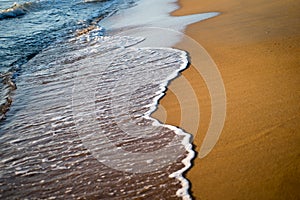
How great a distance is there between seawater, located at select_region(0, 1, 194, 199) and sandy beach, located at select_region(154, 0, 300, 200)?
0.26 m

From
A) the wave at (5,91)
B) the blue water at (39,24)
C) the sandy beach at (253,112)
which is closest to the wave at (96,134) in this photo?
the wave at (5,91)

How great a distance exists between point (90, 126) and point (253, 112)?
191 centimetres

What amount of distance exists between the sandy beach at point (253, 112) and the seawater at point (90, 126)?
257 millimetres

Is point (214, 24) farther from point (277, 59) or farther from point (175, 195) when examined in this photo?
point (175, 195)

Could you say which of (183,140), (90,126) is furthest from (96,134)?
(183,140)

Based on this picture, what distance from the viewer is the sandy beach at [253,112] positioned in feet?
8.61

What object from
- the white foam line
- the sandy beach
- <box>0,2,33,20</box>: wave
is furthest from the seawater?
<box>0,2,33,20</box>: wave

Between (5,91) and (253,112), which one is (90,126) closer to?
(253,112)

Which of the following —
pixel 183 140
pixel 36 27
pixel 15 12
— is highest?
pixel 15 12

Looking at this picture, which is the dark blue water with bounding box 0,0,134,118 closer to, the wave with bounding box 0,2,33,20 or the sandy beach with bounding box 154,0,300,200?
the wave with bounding box 0,2,33,20

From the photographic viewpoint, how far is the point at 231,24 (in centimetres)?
707

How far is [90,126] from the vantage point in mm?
3908

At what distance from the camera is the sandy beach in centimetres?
262

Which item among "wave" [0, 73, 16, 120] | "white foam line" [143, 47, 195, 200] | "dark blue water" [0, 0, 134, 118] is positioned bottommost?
"white foam line" [143, 47, 195, 200]
